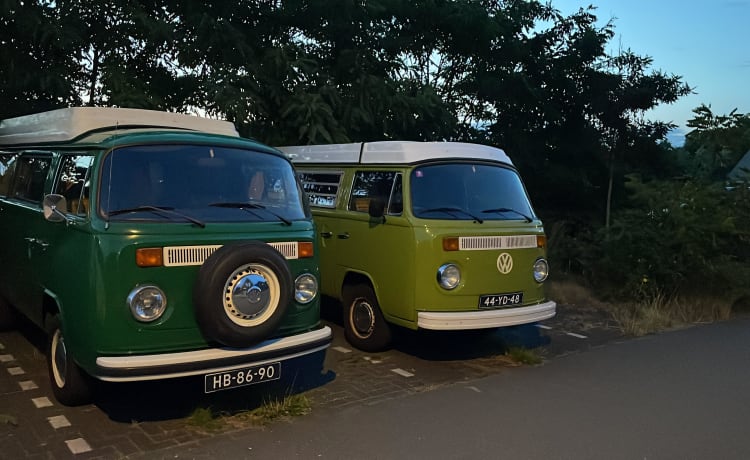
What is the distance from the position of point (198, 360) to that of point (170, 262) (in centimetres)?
70

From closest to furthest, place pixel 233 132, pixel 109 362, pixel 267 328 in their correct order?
pixel 109 362 → pixel 267 328 → pixel 233 132

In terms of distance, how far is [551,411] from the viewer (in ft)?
17.9

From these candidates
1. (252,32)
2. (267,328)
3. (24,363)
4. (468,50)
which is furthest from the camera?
(468,50)

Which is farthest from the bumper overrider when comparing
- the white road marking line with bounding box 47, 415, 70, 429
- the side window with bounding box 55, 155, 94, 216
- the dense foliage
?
the dense foliage

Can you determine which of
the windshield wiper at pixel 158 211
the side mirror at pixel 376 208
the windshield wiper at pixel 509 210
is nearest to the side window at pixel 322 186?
the side mirror at pixel 376 208

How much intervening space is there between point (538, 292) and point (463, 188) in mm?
1376

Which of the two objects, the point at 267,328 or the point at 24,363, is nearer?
the point at 267,328

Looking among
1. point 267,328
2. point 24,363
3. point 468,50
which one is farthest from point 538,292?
point 468,50

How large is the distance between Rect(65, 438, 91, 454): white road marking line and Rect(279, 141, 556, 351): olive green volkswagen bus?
3.12 meters

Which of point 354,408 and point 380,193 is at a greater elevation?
point 380,193

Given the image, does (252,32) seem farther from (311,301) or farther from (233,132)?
(311,301)

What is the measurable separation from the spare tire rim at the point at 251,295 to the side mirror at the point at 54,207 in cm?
141

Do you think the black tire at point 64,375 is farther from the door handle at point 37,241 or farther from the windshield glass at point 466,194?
the windshield glass at point 466,194

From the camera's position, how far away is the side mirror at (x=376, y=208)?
22.6 feet
